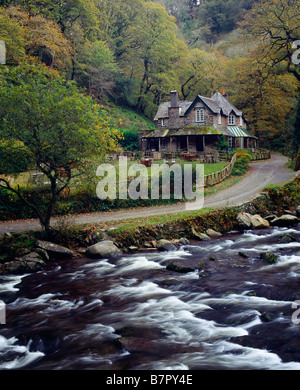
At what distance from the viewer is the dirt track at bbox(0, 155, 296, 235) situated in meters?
17.6

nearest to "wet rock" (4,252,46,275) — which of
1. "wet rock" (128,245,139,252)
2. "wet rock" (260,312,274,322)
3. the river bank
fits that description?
the river bank

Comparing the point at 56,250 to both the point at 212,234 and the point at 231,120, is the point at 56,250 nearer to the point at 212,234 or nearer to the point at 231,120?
the point at 212,234

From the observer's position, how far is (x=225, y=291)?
34.3 ft

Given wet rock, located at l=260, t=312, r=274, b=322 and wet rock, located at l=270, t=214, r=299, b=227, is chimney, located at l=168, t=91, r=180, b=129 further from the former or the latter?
wet rock, located at l=260, t=312, r=274, b=322

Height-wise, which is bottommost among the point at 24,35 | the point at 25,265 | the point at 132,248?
the point at 25,265

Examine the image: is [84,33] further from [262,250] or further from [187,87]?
[262,250]

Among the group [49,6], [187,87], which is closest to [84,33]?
[49,6]

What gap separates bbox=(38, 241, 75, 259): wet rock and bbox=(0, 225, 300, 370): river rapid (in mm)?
491

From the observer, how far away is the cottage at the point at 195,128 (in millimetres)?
45125

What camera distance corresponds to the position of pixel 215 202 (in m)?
21.9

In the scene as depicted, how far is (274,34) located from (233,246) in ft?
77.0

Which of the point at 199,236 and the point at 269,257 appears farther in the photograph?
the point at 199,236

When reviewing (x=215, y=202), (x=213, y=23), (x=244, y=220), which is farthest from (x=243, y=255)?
(x=213, y=23)

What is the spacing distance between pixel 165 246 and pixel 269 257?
4864 millimetres
